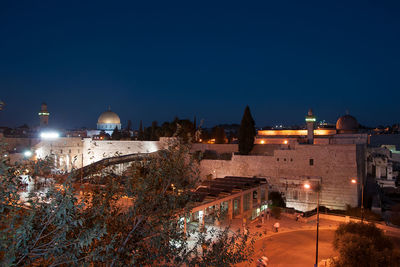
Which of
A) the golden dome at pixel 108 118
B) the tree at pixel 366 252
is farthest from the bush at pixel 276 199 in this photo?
the golden dome at pixel 108 118

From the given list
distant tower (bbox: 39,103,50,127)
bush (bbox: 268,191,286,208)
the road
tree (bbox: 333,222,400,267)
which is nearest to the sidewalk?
the road

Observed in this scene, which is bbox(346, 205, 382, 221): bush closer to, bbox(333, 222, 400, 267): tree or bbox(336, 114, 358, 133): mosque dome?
bbox(333, 222, 400, 267): tree

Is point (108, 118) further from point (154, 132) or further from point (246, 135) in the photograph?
point (246, 135)

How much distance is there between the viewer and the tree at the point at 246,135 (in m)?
27.7

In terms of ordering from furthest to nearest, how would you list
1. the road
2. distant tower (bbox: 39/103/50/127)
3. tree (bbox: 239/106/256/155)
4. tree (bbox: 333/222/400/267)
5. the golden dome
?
the golden dome, distant tower (bbox: 39/103/50/127), tree (bbox: 239/106/256/155), the road, tree (bbox: 333/222/400/267)

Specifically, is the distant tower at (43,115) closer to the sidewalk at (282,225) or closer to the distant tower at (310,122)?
the sidewalk at (282,225)

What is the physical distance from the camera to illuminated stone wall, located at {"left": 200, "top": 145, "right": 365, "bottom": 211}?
21250 millimetres

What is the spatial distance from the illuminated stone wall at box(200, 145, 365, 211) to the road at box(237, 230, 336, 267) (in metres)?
5.35

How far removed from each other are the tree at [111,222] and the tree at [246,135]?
22671mm

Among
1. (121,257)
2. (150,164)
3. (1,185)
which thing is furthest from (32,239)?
(150,164)

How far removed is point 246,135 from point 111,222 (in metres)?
23.8

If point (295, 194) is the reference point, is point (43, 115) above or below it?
above

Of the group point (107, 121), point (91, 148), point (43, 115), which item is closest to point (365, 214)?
point (91, 148)

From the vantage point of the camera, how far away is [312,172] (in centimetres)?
2245
